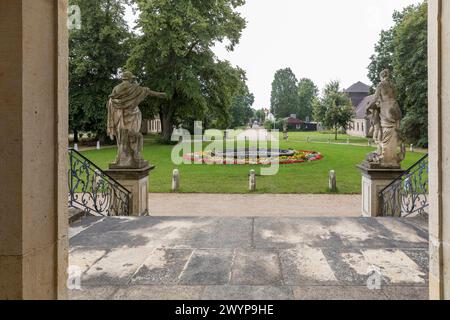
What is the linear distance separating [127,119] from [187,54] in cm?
2906

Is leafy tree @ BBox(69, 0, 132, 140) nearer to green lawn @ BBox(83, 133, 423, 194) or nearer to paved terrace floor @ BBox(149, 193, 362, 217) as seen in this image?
green lawn @ BBox(83, 133, 423, 194)

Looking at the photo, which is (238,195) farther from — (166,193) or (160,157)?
(160,157)

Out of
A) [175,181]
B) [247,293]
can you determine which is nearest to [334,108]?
[175,181]

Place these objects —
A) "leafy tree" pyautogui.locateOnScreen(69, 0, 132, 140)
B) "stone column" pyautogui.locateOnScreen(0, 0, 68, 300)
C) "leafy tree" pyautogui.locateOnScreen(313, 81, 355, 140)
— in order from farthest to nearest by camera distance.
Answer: "leafy tree" pyautogui.locateOnScreen(313, 81, 355, 140)
"leafy tree" pyautogui.locateOnScreen(69, 0, 132, 140)
"stone column" pyautogui.locateOnScreen(0, 0, 68, 300)

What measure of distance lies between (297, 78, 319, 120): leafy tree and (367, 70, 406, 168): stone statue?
307 ft

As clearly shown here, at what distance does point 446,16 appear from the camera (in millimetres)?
2498

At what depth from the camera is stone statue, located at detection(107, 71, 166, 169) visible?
8.78 meters

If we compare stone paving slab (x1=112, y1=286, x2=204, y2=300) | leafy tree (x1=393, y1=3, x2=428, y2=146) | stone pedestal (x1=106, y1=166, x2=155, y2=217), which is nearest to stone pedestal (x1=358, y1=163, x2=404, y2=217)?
stone pedestal (x1=106, y1=166, x2=155, y2=217)

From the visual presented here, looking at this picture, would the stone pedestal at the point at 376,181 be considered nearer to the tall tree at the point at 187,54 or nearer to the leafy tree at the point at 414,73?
the leafy tree at the point at 414,73

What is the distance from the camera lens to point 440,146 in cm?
255

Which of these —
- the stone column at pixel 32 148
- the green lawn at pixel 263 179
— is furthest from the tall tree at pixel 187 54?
the stone column at pixel 32 148

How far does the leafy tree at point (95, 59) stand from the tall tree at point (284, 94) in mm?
66111
